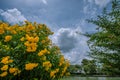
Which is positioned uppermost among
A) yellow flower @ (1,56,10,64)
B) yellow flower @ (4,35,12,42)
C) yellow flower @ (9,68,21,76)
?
yellow flower @ (4,35,12,42)

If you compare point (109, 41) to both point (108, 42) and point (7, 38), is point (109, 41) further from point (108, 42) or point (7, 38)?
point (7, 38)

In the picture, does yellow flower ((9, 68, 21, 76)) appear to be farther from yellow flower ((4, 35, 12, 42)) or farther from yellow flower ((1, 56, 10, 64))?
yellow flower ((4, 35, 12, 42))

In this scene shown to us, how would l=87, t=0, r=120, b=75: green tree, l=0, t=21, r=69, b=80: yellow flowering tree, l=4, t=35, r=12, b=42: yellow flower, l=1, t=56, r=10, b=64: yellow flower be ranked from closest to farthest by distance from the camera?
l=1, t=56, r=10, b=64: yellow flower → l=0, t=21, r=69, b=80: yellow flowering tree → l=4, t=35, r=12, b=42: yellow flower → l=87, t=0, r=120, b=75: green tree

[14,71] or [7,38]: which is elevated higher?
[7,38]

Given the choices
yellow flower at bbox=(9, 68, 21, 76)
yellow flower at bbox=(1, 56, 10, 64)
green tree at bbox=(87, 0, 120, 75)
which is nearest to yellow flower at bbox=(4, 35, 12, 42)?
yellow flower at bbox=(1, 56, 10, 64)

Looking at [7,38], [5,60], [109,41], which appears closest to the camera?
[5,60]

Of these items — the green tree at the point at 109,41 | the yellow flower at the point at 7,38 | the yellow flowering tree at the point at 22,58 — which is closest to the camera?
the yellow flowering tree at the point at 22,58

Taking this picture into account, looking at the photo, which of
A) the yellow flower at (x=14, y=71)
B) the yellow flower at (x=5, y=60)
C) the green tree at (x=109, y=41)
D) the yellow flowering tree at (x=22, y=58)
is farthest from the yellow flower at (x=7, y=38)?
the green tree at (x=109, y=41)

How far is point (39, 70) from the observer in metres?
3.82

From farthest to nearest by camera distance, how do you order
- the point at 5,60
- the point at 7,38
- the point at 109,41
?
the point at 109,41 → the point at 7,38 → the point at 5,60

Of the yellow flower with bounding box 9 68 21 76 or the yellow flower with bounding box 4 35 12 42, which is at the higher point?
the yellow flower with bounding box 4 35 12 42

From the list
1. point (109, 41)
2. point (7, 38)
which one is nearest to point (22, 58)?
point (7, 38)

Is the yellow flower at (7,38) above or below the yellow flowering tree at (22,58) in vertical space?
above

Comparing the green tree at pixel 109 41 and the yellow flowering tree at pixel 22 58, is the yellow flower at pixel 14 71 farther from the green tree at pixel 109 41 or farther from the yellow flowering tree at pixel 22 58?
the green tree at pixel 109 41
